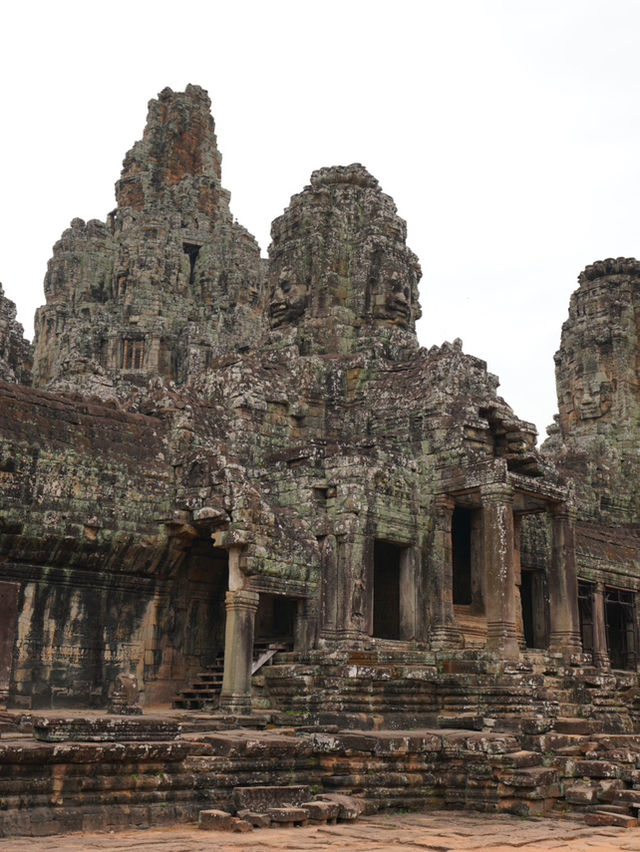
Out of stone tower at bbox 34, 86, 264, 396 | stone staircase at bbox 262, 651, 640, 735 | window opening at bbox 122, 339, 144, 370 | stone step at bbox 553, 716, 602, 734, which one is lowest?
stone step at bbox 553, 716, 602, 734

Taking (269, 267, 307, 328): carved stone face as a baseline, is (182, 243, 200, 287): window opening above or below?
above

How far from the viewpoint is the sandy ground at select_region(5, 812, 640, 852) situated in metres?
8.89

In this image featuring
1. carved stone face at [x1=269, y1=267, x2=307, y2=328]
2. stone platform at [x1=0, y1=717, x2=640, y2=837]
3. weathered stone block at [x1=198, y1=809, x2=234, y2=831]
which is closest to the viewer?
stone platform at [x1=0, y1=717, x2=640, y2=837]

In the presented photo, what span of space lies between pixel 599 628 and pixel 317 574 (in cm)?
1032

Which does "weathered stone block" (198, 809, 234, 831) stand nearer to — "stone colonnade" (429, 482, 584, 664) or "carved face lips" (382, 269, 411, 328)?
"stone colonnade" (429, 482, 584, 664)

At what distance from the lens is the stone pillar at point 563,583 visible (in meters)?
20.1

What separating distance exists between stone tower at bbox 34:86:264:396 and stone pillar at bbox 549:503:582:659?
25639 millimetres

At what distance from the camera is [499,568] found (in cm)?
1819

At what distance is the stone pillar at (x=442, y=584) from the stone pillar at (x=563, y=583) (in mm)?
2406

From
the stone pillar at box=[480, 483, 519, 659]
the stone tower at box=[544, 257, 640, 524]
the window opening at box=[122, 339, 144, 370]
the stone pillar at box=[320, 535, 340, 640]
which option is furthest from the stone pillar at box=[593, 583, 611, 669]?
the window opening at box=[122, 339, 144, 370]

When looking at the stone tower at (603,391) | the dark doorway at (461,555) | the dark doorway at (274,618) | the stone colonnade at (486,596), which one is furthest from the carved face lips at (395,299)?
the stone tower at (603,391)

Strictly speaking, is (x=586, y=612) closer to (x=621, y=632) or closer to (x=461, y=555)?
(x=621, y=632)

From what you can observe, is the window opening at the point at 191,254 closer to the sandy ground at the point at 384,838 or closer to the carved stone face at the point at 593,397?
the carved stone face at the point at 593,397

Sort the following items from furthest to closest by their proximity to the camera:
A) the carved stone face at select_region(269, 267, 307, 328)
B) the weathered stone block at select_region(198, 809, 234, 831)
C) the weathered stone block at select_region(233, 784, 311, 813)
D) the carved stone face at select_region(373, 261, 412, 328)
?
the carved stone face at select_region(269, 267, 307, 328) → the carved stone face at select_region(373, 261, 412, 328) → the weathered stone block at select_region(233, 784, 311, 813) → the weathered stone block at select_region(198, 809, 234, 831)
